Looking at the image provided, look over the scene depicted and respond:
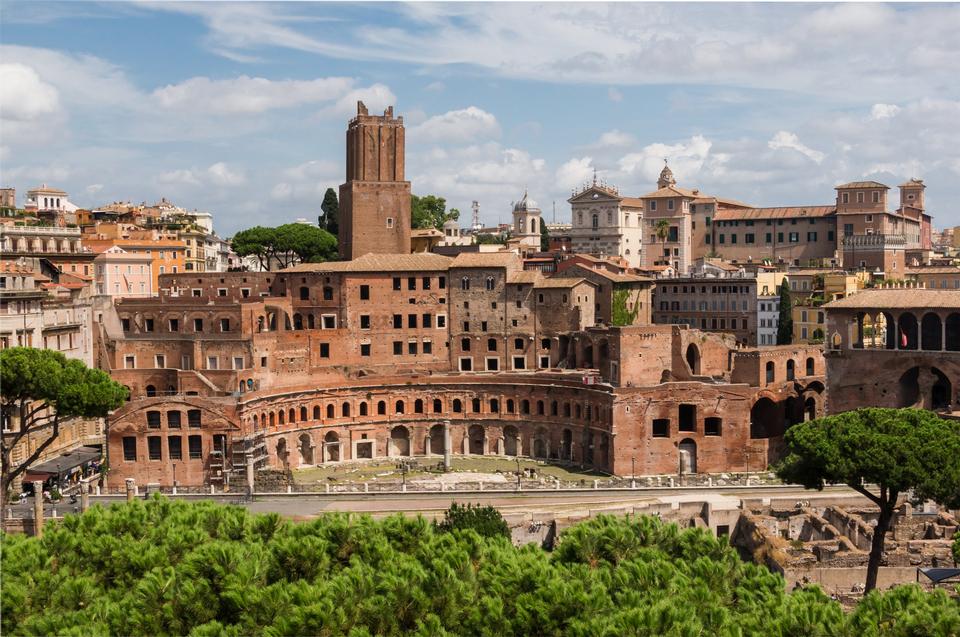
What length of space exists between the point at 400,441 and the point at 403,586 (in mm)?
48208

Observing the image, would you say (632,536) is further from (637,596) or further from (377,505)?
(377,505)

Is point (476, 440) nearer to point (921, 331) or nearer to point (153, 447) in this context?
point (153, 447)

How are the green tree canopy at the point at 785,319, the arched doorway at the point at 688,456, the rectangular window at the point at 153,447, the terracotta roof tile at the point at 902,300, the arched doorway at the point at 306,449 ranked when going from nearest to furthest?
the rectangular window at the point at 153,447
the terracotta roof tile at the point at 902,300
the arched doorway at the point at 688,456
the arched doorway at the point at 306,449
the green tree canopy at the point at 785,319

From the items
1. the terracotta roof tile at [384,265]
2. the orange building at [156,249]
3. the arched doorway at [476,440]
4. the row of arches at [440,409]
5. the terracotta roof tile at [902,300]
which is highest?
the orange building at [156,249]

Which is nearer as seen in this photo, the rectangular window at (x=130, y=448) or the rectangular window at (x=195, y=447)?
the rectangular window at (x=130, y=448)

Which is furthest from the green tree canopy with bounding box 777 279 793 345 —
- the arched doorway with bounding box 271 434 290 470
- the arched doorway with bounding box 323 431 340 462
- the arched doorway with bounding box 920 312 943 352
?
the arched doorway with bounding box 271 434 290 470

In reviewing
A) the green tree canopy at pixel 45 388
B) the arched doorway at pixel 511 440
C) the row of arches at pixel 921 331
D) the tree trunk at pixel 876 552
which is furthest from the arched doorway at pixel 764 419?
the green tree canopy at pixel 45 388

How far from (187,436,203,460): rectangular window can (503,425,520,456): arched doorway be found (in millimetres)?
19572

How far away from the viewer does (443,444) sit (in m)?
76.5

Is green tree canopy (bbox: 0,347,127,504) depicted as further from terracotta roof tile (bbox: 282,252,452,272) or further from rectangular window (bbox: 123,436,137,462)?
terracotta roof tile (bbox: 282,252,452,272)

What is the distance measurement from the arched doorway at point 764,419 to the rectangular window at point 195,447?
3298cm

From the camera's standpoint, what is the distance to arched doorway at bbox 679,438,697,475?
6944 centimetres

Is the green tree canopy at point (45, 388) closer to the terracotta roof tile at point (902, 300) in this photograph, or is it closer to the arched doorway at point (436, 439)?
the arched doorway at point (436, 439)

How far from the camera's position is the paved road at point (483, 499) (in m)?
56.5
